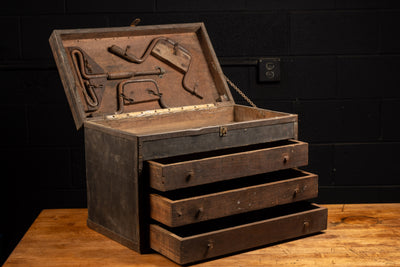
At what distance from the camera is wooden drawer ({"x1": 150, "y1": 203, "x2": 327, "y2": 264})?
1.82 meters

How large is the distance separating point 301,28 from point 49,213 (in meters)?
1.51

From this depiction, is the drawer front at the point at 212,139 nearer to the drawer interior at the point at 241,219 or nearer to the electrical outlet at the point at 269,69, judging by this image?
the drawer interior at the point at 241,219

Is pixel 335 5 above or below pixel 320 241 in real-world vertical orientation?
above

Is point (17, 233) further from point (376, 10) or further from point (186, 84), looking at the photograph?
point (376, 10)

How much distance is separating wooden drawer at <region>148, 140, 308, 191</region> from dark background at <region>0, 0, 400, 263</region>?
2.96 feet

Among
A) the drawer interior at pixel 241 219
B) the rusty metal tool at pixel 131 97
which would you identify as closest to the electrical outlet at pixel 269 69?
the rusty metal tool at pixel 131 97

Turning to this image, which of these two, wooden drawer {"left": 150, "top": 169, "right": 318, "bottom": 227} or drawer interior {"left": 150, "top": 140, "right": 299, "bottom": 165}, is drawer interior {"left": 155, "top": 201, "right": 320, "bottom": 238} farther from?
drawer interior {"left": 150, "top": 140, "right": 299, "bottom": 165}

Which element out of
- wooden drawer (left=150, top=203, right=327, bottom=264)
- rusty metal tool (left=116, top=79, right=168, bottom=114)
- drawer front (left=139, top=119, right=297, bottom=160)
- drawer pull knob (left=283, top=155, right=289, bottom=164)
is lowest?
wooden drawer (left=150, top=203, right=327, bottom=264)

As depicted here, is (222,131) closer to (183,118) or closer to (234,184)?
(234,184)

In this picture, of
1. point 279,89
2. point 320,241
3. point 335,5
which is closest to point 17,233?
point 279,89

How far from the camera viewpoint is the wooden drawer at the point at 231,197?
1.82 m

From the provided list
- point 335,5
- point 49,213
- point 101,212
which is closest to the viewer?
point 101,212

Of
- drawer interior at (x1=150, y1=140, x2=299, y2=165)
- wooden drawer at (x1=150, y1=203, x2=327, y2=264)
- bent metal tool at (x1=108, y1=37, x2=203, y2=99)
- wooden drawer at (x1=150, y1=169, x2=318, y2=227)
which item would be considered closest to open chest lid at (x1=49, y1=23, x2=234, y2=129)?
bent metal tool at (x1=108, y1=37, x2=203, y2=99)

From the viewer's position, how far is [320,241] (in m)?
2.03
